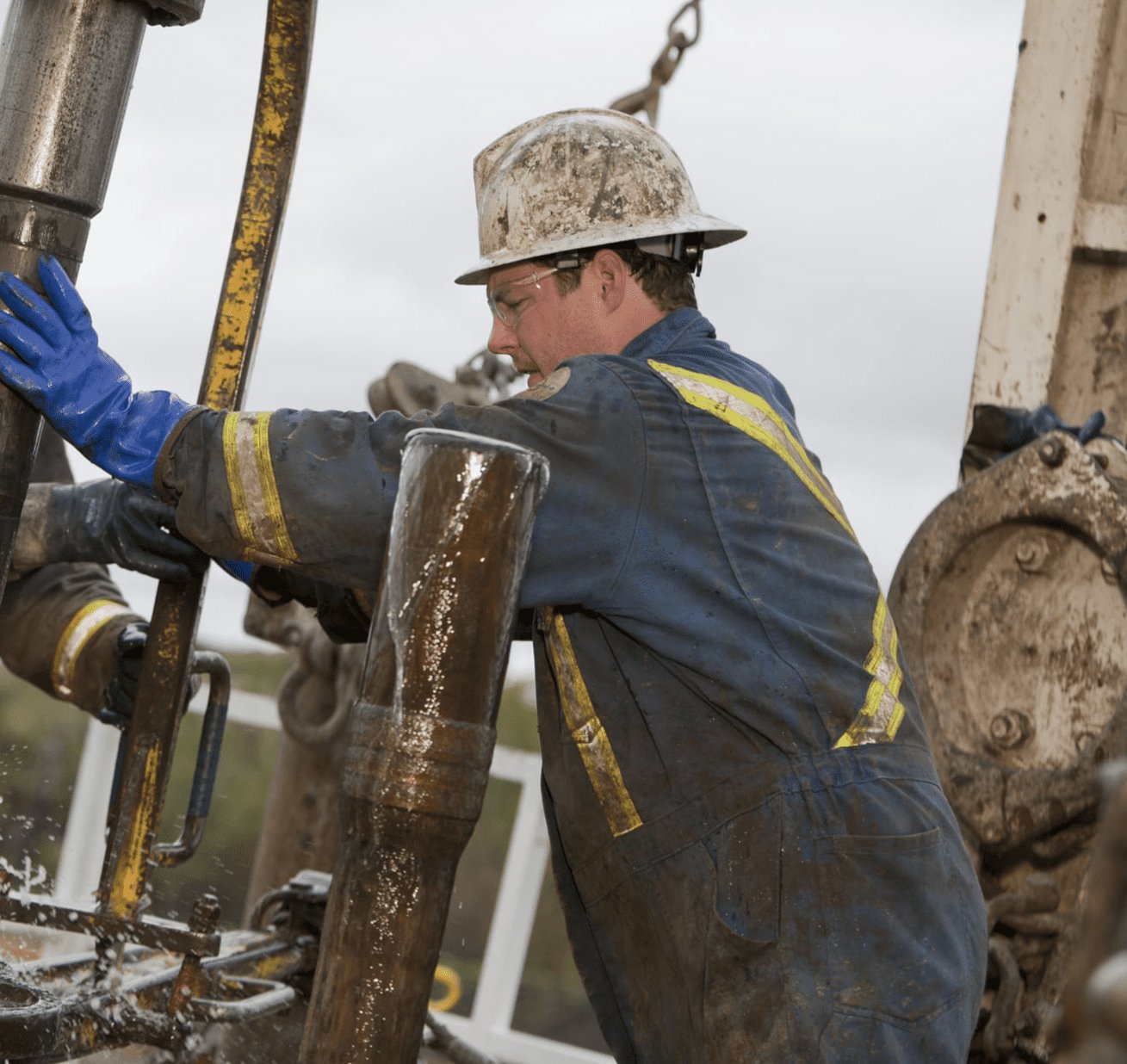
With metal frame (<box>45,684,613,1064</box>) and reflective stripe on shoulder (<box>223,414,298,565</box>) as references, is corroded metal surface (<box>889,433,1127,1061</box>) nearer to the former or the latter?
reflective stripe on shoulder (<box>223,414,298,565</box>)

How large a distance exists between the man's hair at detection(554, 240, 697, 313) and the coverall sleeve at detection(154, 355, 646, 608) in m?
0.38

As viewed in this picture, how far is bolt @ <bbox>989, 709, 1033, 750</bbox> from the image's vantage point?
357cm

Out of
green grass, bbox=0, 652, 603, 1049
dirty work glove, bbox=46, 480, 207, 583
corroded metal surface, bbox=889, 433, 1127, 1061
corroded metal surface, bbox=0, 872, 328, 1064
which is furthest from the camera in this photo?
green grass, bbox=0, 652, 603, 1049

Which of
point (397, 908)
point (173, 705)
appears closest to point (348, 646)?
point (173, 705)

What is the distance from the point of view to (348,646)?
5.14 metres

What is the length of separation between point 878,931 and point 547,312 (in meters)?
1.11

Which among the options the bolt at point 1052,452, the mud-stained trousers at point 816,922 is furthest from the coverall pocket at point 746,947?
the bolt at point 1052,452

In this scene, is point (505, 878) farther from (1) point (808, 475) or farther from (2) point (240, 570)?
(1) point (808, 475)

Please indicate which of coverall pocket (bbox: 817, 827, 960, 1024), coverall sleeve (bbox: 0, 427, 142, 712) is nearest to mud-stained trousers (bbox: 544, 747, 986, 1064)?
coverall pocket (bbox: 817, 827, 960, 1024)

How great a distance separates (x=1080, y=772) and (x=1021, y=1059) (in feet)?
2.05

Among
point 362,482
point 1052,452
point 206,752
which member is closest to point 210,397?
point 206,752

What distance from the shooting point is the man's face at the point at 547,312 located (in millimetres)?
2586

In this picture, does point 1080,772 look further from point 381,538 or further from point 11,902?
point 11,902

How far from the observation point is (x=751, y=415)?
2396 mm
